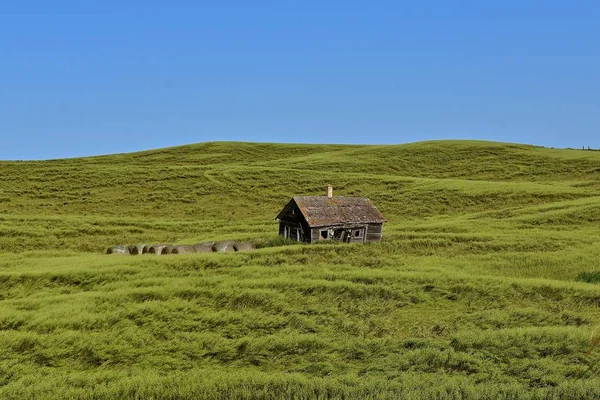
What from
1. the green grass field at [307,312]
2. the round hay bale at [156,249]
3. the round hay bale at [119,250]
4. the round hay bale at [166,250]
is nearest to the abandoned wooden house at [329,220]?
the green grass field at [307,312]

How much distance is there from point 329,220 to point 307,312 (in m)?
15.5

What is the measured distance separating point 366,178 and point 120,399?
57275 millimetres

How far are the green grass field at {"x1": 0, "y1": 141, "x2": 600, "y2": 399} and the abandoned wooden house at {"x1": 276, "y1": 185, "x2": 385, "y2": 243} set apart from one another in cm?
196

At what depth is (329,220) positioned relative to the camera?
3225cm

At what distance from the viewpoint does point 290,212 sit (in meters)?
33.8

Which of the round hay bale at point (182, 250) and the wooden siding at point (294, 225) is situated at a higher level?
the wooden siding at point (294, 225)

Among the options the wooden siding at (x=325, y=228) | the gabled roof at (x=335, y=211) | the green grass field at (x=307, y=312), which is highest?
the gabled roof at (x=335, y=211)

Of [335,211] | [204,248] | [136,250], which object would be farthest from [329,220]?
[136,250]

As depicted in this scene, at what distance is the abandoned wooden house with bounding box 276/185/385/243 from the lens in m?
31.9

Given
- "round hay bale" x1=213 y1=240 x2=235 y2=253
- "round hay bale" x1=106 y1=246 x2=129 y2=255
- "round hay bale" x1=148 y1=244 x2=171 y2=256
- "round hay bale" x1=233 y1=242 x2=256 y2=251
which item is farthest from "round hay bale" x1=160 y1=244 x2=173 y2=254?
"round hay bale" x1=233 y1=242 x2=256 y2=251

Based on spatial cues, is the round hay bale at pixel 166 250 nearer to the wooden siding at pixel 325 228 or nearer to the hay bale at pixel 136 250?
the hay bale at pixel 136 250

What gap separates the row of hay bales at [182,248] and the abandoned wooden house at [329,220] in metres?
3.99

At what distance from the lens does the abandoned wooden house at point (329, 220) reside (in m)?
31.9

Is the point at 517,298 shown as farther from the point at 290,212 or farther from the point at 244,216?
the point at 244,216
